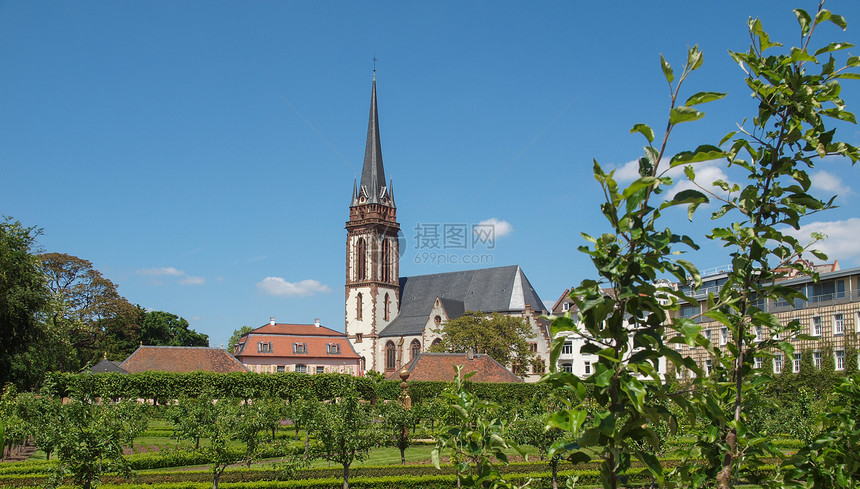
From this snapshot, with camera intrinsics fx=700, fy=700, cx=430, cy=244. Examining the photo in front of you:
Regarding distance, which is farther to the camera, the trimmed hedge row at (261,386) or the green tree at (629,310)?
the trimmed hedge row at (261,386)

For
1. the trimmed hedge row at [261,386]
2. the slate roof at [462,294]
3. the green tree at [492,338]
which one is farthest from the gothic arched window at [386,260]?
the trimmed hedge row at [261,386]

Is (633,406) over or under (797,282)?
under

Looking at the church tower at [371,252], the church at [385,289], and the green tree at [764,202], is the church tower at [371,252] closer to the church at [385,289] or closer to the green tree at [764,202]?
the church at [385,289]

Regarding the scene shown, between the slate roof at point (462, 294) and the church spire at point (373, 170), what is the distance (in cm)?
1287

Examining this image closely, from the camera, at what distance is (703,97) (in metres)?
2.67

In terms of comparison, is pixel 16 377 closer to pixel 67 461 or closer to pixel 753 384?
pixel 67 461

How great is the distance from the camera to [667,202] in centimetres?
280

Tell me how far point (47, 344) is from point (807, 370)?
46523mm

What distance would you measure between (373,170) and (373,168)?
0.83 feet

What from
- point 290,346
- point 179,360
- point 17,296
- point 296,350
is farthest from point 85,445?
point 296,350

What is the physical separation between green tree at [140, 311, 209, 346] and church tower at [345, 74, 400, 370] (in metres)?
21.2

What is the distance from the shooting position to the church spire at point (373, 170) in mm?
88438

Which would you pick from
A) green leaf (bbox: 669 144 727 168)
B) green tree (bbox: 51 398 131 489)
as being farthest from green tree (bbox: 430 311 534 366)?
green leaf (bbox: 669 144 727 168)

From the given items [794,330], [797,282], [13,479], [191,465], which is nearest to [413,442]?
[191,465]
